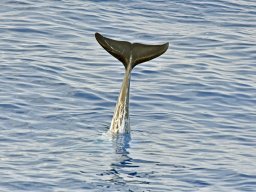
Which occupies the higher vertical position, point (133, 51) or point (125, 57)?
point (133, 51)

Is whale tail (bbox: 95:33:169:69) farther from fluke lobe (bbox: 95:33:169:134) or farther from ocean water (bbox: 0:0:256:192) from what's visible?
ocean water (bbox: 0:0:256:192)

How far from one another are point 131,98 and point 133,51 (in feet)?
7.05

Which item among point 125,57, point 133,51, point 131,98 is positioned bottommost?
point 131,98

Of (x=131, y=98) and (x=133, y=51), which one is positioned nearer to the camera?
(x=133, y=51)

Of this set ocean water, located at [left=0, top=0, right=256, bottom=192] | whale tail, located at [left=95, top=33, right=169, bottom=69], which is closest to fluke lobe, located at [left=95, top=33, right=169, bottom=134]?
whale tail, located at [left=95, top=33, right=169, bottom=69]

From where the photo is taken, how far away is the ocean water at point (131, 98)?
16.2 metres

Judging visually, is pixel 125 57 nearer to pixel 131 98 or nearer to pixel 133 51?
pixel 133 51

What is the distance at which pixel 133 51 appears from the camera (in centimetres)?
1842

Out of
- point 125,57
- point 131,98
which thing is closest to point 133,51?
point 125,57

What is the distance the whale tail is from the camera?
18172 millimetres

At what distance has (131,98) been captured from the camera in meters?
20.4

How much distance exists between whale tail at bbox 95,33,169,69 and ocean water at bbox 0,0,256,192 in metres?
1.21

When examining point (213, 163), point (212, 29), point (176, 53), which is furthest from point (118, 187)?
point (212, 29)

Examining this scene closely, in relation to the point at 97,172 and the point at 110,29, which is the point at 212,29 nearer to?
the point at 110,29
